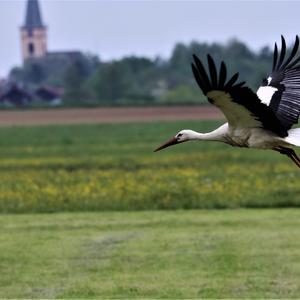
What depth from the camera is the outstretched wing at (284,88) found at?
12328mm

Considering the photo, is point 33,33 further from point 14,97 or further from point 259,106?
point 259,106

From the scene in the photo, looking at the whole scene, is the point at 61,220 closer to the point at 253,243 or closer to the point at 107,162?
the point at 253,243

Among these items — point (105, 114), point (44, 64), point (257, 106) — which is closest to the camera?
point (257, 106)

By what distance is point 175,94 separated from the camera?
97.8 meters

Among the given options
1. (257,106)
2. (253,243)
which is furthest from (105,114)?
(257,106)

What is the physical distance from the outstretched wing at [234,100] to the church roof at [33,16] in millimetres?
181868

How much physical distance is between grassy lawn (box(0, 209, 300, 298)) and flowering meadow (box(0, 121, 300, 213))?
90 centimetres

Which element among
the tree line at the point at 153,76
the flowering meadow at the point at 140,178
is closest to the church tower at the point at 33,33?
the tree line at the point at 153,76

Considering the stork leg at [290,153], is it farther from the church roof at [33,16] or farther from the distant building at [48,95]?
the church roof at [33,16]

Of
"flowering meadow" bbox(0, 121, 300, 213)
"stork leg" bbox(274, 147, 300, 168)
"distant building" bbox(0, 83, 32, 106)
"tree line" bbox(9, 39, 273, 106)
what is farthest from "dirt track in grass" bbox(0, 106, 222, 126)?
"stork leg" bbox(274, 147, 300, 168)

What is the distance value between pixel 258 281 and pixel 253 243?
2514mm

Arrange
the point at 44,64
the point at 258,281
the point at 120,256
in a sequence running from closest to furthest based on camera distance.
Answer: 1. the point at 258,281
2. the point at 120,256
3. the point at 44,64

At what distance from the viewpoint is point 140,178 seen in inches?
966

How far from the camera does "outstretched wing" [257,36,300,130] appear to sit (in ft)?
40.4
